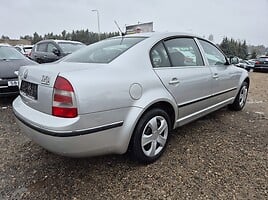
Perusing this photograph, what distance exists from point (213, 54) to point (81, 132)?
8.89 ft

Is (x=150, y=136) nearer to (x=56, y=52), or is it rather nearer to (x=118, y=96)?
(x=118, y=96)

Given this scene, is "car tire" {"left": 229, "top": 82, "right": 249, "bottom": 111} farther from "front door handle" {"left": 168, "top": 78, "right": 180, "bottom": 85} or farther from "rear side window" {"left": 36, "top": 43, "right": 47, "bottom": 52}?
"rear side window" {"left": 36, "top": 43, "right": 47, "bottom": 52}

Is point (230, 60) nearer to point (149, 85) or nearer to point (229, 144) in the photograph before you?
point (229, 144)

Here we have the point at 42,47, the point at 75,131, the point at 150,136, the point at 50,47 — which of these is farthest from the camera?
the point at 42,47

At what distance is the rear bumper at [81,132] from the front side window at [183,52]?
100cm

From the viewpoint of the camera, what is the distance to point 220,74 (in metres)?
3.69

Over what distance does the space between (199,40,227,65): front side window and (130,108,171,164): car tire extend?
1402 millimetres

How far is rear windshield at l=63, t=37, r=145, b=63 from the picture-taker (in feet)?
8.47

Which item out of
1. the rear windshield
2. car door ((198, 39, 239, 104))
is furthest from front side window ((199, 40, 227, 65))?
the rear windshield

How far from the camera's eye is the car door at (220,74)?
3566 millimetres

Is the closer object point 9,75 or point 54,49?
point 9,75

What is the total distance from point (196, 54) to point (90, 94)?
195 cm

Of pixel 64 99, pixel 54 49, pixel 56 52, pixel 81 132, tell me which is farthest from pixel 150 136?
pixel 54 49

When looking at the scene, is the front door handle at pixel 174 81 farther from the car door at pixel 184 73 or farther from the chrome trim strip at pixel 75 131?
the chrome trim strip at pixel 75 131
